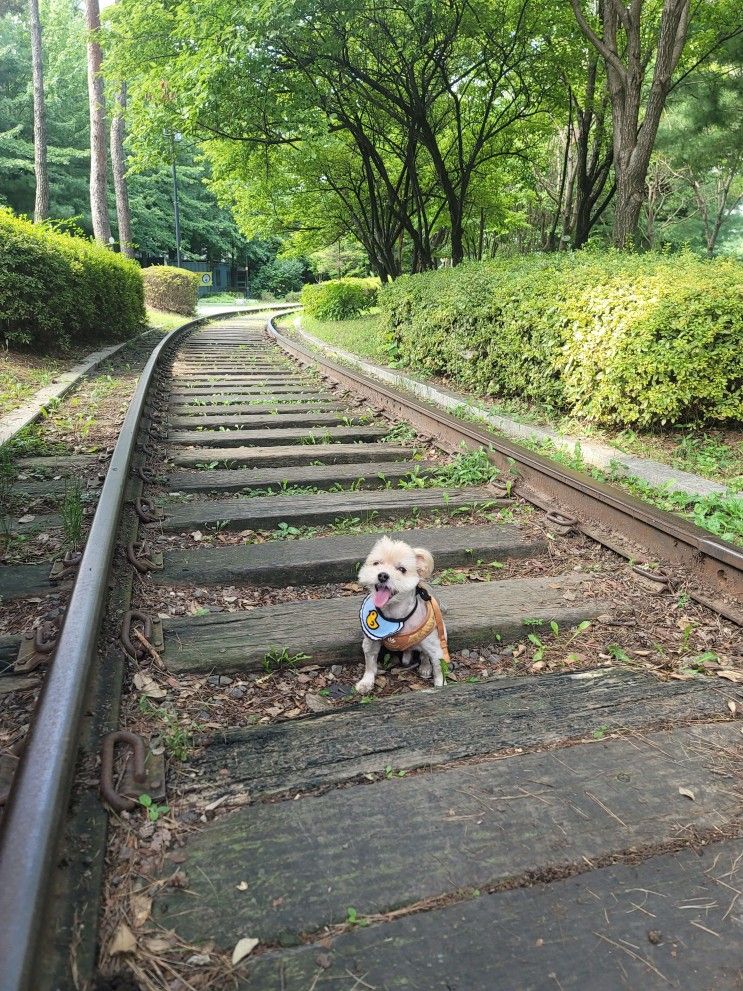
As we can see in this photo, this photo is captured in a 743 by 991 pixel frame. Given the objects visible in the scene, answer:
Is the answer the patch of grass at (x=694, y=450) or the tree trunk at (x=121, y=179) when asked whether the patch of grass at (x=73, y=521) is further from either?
the tree trunk at (x=121, y=179)

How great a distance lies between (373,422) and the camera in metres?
6.98

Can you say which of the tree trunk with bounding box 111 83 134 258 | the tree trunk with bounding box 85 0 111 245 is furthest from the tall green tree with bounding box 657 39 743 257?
the tree trunk with bounding box 111 83 134 258

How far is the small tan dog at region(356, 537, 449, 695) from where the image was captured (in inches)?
101

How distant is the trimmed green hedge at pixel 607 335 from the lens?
5480 millimetres

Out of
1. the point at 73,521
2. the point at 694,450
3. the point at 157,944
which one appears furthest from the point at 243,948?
the point at 694,450

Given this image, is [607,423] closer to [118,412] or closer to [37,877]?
[118,412]

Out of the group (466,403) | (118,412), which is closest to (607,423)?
(466,403)

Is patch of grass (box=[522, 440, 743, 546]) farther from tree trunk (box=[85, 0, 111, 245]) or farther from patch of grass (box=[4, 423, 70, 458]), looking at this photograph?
tree trunk (box=[85, 0, 111, 245])

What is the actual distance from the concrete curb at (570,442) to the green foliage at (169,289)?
62.9 ft

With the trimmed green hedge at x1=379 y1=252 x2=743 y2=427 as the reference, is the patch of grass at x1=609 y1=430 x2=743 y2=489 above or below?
below

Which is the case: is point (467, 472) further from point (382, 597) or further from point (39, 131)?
point (39, 131)

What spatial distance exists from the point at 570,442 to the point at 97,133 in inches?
791

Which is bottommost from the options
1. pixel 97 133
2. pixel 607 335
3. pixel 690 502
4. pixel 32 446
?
pixel 690 502

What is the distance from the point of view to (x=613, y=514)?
404 centimetres
